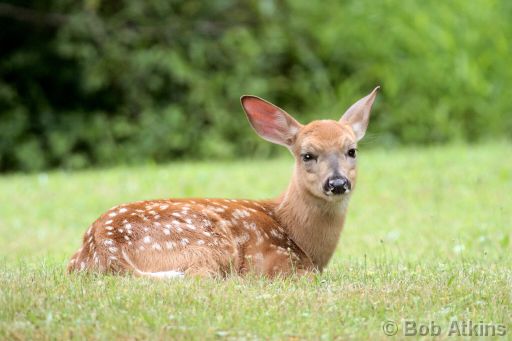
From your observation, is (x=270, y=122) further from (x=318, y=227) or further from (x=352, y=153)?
(x=318, y=227)

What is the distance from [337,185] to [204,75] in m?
11.0

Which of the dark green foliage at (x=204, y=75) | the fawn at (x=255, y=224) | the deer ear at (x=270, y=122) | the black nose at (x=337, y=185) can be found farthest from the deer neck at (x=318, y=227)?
the dark green foliage at (x=204, y=75)

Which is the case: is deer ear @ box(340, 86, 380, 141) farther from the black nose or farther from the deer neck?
the black nose

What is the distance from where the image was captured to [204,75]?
1698cm

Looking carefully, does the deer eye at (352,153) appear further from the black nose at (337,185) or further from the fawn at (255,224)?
the black nose at (337,185)

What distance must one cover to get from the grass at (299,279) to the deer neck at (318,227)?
13 cm

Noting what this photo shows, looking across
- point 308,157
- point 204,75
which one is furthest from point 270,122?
point 204,75

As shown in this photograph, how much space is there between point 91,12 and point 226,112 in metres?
2.68

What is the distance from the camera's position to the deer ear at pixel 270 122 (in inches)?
268

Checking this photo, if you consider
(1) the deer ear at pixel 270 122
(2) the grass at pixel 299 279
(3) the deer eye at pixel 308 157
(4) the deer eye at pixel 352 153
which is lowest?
(2) the grass at pixel 299 279

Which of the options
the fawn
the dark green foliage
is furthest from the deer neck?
the dark green foliage

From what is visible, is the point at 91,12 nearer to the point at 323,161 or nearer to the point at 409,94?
the point at 409,94

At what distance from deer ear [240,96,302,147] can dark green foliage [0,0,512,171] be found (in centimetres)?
955

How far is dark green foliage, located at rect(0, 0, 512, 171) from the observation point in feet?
53.8
